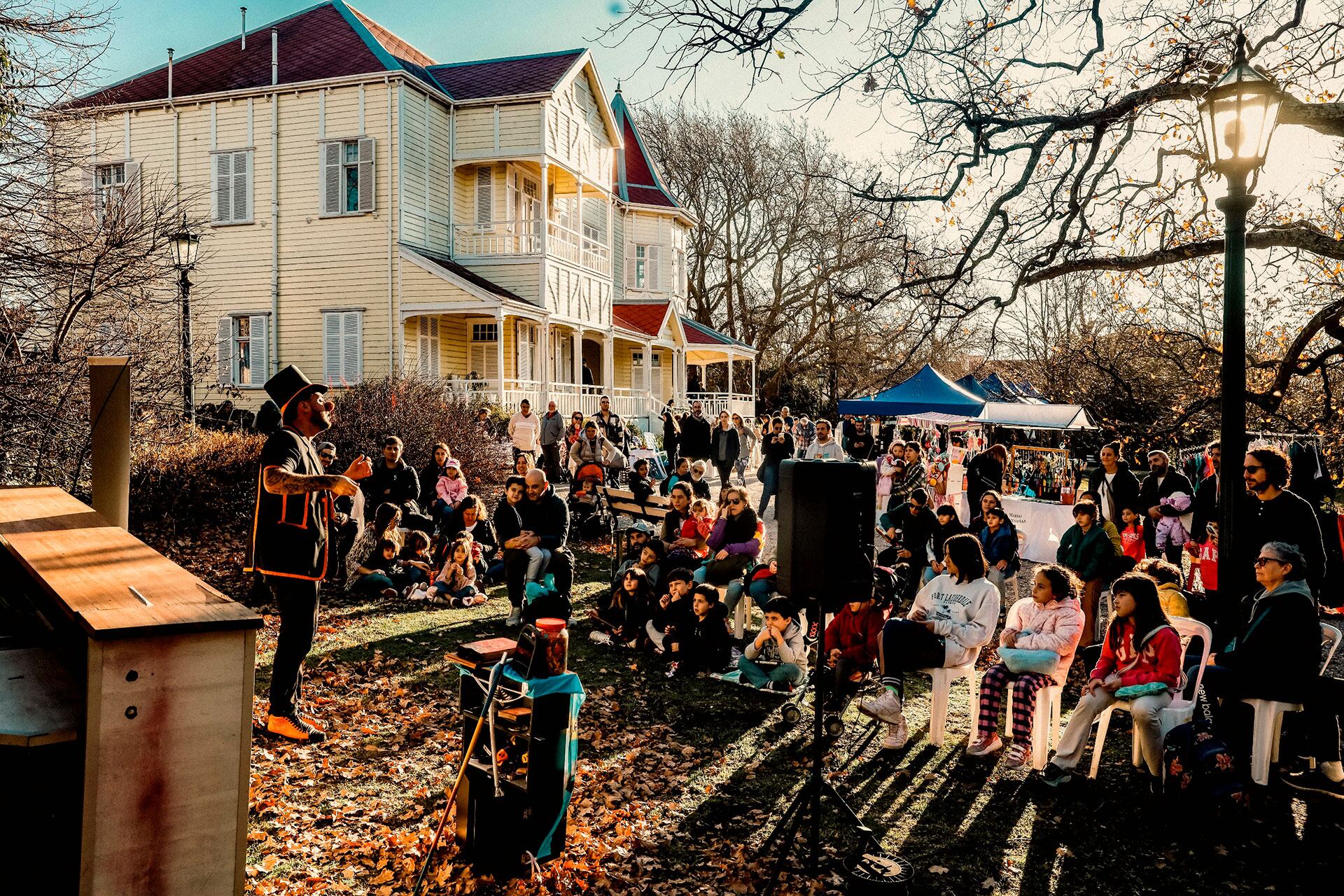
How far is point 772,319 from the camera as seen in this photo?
4156 centimetres

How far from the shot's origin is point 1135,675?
541 cm

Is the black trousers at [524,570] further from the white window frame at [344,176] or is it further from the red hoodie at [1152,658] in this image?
the white window frame at [344,176]

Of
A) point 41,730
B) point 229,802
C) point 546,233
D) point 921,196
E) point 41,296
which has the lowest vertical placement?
point 229,802

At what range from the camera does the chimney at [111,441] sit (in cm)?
455

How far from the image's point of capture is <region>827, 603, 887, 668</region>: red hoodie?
6.68 metres

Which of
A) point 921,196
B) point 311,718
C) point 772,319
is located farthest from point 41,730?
point 772,319

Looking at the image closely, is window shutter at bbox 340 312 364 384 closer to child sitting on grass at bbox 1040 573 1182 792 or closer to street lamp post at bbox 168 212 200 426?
street lamp post at bbox 168 212 200 426

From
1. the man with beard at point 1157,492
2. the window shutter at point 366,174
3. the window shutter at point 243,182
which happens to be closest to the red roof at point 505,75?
the window shutter at point 366,174

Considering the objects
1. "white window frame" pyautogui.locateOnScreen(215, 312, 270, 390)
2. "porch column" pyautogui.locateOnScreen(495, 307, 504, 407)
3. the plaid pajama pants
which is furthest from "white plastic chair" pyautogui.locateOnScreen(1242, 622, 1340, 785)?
"white window frame" pyautogui.locateOnScreen(215, 312, 270, 390)

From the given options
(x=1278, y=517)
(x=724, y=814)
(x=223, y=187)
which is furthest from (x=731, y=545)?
(x=223, y=187)

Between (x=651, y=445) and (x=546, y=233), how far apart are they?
5.95m

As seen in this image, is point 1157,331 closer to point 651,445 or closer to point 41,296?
point 651,445

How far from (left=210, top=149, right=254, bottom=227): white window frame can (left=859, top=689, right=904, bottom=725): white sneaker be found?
68.9 ft

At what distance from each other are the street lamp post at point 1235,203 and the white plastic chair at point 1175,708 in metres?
0.62
